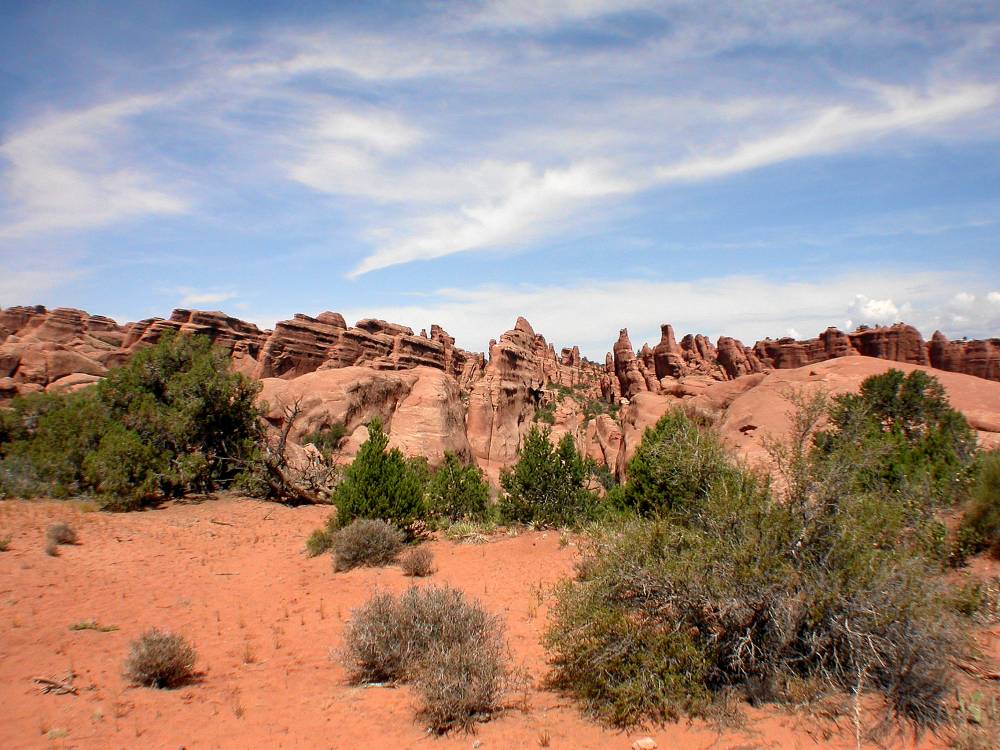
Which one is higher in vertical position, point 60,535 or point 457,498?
point 457,498

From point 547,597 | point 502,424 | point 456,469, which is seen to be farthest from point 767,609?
point 502,424

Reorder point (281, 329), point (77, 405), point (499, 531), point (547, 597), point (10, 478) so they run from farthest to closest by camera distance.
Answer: point (281, 329), point (77, 405), point (10, 478), point (499, 531), point (547, 597)

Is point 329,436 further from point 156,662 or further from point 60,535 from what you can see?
point 156,662

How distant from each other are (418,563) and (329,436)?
2220 centimetres

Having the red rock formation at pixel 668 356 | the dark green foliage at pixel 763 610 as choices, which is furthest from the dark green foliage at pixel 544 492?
the red rock formation at pixel 668 356

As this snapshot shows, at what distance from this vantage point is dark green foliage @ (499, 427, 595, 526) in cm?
1608

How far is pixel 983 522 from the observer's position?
864cm

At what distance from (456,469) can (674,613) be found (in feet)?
40.2

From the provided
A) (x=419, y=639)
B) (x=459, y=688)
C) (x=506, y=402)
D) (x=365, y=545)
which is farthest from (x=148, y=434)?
(x=506, y=402)

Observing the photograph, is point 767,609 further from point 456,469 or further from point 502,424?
point 502,424

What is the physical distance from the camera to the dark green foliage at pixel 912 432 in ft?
32.2

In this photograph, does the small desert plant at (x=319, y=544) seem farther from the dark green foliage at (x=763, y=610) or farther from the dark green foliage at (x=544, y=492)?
the dark green foliage at (x=763, y=610)

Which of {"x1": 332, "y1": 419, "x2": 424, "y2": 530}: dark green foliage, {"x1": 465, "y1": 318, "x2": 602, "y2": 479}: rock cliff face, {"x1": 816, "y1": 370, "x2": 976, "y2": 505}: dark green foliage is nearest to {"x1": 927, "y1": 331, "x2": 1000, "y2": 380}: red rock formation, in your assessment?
{"x1": 465, "y1": 318, "x2": 602, "y2": 479}: rock cliff face

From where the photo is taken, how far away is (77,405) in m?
23.4
